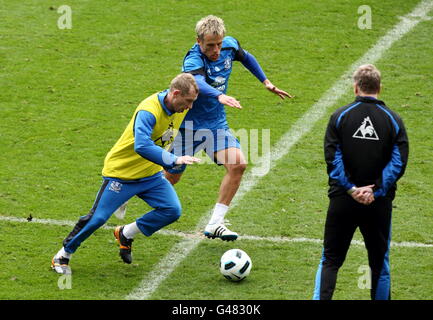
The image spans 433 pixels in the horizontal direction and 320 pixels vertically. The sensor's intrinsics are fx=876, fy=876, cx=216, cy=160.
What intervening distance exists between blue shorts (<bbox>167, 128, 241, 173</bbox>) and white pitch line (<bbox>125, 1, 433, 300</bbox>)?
A: 2.58 feet

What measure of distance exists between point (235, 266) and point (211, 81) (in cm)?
211

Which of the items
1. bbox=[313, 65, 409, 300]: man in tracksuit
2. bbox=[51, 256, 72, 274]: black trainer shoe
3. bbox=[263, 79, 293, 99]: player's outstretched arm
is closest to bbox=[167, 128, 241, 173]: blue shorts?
bbox=[263, 79, 293, 99]: player's outstretched arm

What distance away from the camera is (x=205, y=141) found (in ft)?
30.3

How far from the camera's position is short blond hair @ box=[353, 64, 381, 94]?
22.2 ft

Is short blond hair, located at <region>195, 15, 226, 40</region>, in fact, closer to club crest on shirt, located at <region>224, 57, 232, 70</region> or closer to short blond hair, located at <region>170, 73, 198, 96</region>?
club crest on shirt, located at <region>224, 57, 232, 70</region>

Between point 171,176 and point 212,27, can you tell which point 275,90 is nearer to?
point 212,27

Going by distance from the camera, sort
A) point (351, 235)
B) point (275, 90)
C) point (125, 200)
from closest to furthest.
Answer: point (351, 235), point (125, 200), point (275, 90)

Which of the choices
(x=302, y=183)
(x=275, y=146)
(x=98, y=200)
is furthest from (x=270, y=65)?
(x=98, y=200)

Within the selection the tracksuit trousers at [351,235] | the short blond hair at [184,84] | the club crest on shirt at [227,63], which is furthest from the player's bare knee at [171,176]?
the tracksuit trousers at [351,235]

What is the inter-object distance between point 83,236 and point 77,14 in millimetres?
7579

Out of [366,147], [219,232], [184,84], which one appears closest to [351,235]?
[366,147]
